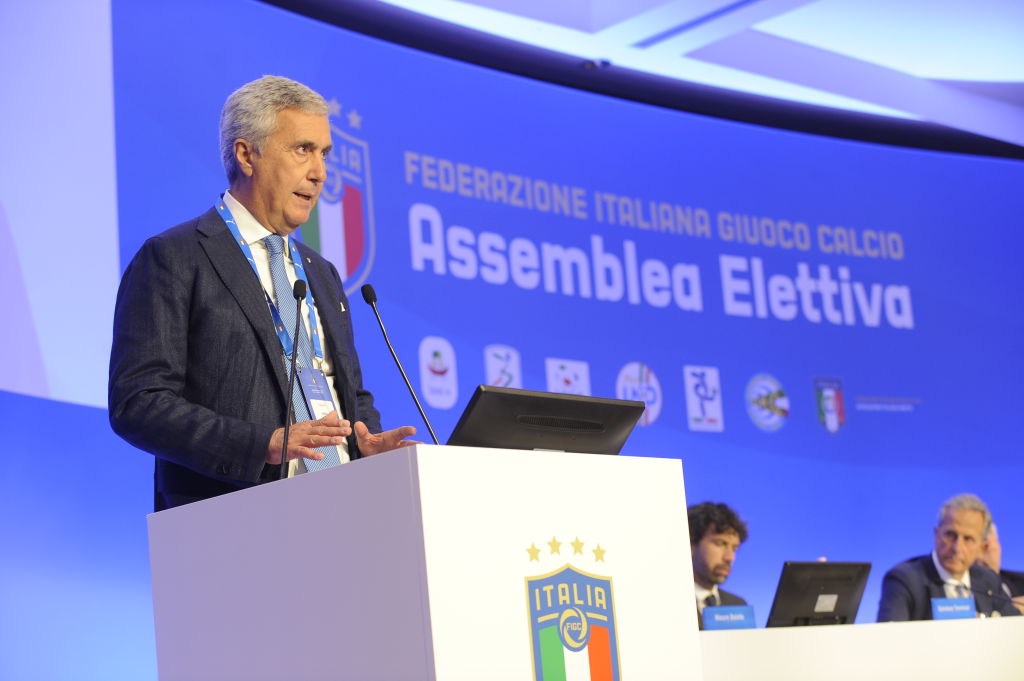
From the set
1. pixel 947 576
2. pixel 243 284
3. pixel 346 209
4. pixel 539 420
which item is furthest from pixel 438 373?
pixel 539 420

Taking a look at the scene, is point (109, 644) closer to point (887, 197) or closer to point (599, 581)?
point (599, 581)

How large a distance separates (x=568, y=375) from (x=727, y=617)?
74.9 inches

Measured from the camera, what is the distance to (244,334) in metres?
2.13

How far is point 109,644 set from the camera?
351 cm

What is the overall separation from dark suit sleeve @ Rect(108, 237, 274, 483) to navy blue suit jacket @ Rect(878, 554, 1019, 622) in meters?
3.55

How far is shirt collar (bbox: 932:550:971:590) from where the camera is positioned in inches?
207

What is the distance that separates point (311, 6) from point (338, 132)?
2.37ft

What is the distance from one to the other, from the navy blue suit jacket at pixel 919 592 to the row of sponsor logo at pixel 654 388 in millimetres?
1046

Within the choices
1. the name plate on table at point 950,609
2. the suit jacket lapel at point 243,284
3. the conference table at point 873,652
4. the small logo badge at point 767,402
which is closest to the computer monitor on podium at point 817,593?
the name plate on table at point 950,609

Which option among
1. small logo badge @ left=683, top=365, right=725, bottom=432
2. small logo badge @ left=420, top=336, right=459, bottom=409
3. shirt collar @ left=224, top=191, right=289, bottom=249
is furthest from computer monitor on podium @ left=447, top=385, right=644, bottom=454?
small logo badge @ left=683, top=365, right=725, bottom=432

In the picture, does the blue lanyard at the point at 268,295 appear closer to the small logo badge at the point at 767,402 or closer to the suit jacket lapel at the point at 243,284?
the suit jacket lapel at the point at 243,284

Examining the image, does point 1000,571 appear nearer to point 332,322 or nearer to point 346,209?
point 346,209

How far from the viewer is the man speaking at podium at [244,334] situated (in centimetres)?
196

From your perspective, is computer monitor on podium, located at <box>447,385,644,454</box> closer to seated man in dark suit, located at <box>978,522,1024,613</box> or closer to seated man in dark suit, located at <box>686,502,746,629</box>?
seated man in dark suit, located at <box>686,502,746,629</box>
